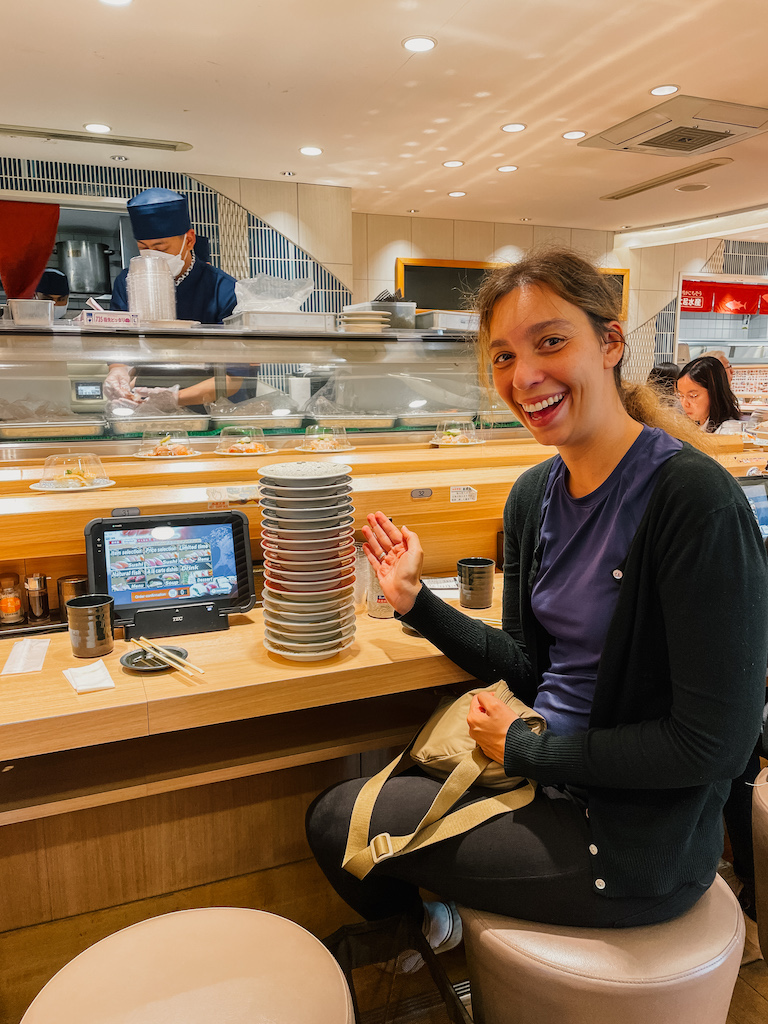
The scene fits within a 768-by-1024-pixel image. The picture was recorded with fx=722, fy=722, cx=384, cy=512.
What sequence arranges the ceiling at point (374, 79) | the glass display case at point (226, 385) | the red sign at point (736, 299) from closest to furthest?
the glass display case at point (226, 385) → the ceiling at point (374, 79) → the red sign at point (736, 299)

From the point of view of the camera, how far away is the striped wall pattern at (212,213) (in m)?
6.17

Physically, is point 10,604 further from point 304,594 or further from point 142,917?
point 142,917

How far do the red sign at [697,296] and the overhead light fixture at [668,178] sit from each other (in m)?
3.16

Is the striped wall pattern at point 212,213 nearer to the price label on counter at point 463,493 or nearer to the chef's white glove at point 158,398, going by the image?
the chef's white glove at point 158,398

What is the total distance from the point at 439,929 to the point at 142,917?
0.78m

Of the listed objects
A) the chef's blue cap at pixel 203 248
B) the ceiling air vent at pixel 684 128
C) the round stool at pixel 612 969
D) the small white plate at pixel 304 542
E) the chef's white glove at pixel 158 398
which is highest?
the ceiling air vent at pixel 684 128

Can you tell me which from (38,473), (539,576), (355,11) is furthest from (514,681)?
(355,11)

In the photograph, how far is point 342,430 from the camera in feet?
9.01

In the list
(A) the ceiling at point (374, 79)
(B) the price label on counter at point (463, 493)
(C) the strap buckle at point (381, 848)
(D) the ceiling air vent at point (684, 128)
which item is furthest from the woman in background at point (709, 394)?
(C) the strap buckle at point (381, 848)

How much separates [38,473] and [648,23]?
3628 mm

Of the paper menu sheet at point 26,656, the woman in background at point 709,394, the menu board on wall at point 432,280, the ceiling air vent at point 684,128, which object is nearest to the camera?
the paper menu sheet at point 26,656

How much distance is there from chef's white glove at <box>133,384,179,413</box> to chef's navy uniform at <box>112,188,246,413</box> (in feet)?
0.06

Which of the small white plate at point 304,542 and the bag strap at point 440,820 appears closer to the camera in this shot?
the bag strap at point 440,820

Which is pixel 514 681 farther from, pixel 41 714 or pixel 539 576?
pixel 41 714
